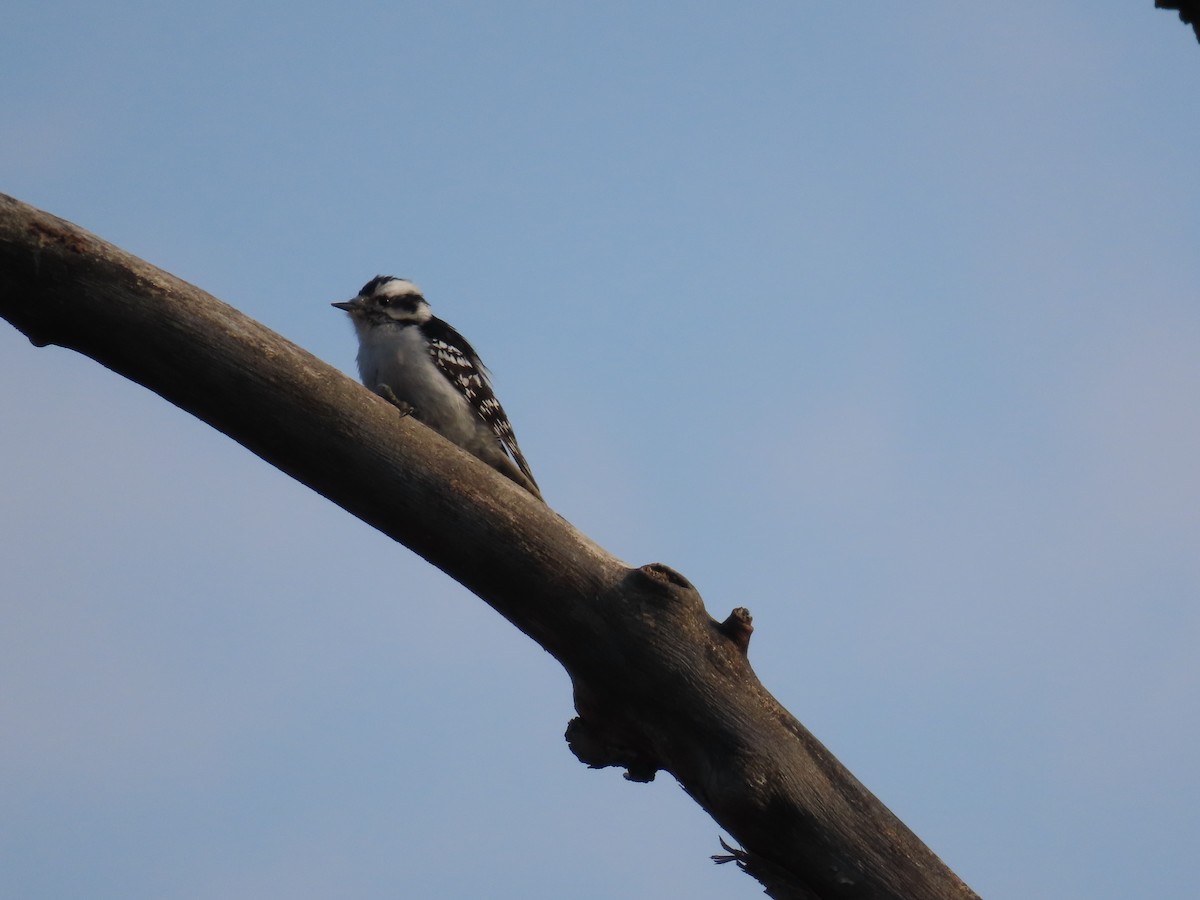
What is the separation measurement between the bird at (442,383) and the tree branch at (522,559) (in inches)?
103

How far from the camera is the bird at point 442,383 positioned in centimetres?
712

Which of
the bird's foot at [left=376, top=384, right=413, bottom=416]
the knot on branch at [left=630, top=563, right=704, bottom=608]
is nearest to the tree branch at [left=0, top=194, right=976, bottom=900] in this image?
the knot on branch at [left=630, top=563, right=704, bottom=608]

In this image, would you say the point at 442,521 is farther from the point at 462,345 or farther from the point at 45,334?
the point at 462,345

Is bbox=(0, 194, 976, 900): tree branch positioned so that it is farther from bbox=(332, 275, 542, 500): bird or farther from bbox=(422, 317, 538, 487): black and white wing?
bbox=(422, 317, 538, 487): black and white wing

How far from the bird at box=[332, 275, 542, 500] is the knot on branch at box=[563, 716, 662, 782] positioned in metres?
2.57

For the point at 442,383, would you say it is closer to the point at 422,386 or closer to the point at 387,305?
the point at 422,386

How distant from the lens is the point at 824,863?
157 inches

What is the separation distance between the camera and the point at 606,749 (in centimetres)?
439

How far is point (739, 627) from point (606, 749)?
0.67 metres

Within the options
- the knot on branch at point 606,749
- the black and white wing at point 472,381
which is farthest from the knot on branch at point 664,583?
the black and white wing at point 472,381

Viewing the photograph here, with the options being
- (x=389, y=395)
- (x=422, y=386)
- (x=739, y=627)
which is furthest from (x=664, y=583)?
(x=422, y=386)

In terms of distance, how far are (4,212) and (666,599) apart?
8.30ft

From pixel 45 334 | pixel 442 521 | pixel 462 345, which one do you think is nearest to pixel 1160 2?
pixel 442 521

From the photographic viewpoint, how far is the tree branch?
400 cm
